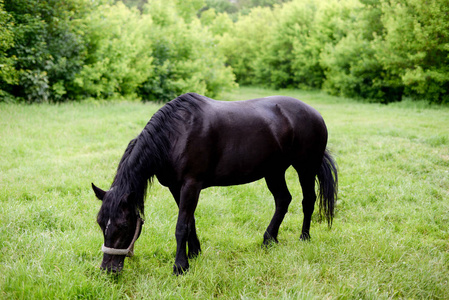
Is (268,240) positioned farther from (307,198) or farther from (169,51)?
(169,51)

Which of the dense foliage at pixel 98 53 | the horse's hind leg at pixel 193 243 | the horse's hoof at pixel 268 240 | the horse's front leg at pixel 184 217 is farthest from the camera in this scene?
the dense foliage at pixel 98 53

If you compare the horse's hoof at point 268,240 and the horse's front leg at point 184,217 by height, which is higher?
the horse's front leg at point 184,217

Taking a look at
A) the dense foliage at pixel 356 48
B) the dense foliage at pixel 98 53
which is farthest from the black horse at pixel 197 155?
the dense foliage at pixel 356 48

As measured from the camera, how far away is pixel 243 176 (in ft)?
10.2

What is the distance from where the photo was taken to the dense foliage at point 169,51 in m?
11.3

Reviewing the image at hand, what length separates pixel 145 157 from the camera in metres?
2.70

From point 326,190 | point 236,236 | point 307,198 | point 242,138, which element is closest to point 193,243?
point 236,236

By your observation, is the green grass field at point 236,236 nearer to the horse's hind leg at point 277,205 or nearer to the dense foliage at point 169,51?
the horse's hind leg at point 277,205

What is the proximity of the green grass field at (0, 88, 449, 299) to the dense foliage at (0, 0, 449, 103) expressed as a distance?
5.53 meters

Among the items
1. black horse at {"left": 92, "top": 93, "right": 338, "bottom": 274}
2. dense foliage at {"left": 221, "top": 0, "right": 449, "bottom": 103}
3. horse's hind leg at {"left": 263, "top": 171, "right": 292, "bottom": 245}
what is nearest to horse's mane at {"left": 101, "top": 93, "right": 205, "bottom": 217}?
black horse at {"left": 92, "top": 93, "right": 338, "bottom": 274}

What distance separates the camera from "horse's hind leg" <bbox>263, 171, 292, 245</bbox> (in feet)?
11.4

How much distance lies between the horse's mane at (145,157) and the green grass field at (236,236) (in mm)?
683

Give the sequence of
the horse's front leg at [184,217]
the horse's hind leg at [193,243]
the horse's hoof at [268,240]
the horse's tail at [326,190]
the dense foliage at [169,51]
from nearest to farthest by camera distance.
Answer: the horse's front leg at [184,217]
the horse's hind leg at [193,243]
the horse's hoof at [268,240]
the horse's tail at [326,190]
the dense foliage at [169,51]

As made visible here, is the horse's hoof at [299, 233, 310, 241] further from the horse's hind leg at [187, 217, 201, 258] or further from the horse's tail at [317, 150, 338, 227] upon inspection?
the horse's hind leg at [187, 217, 201, 258]
